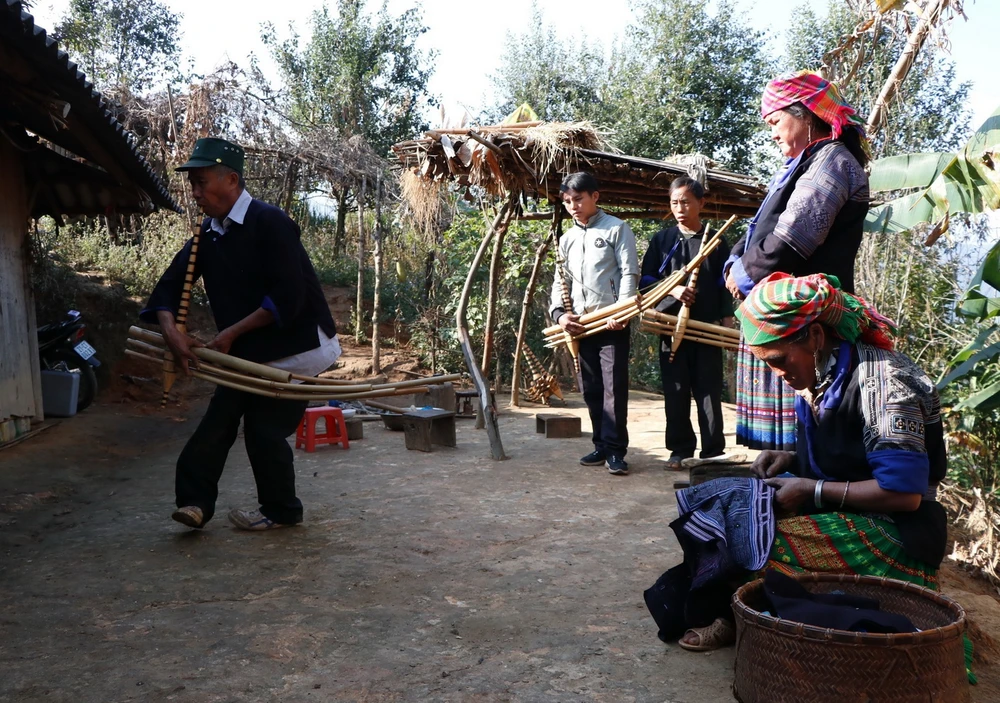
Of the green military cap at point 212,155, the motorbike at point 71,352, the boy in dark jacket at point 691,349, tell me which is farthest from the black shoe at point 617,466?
the motorbike at point 71,352

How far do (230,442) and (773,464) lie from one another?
2635mm

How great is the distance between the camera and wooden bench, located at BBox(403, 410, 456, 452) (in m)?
6.79

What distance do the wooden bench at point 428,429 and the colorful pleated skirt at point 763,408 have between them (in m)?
3.70

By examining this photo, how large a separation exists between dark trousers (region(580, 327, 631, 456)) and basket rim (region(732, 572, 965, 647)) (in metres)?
3.29

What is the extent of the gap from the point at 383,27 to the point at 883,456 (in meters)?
19.2

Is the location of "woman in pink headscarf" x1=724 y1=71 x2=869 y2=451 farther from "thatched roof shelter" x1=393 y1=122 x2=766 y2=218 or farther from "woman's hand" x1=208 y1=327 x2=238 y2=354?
"thatched roof shelter" x1=393 y1=122 x2=766 y2=218

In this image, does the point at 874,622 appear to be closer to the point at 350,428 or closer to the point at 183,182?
the point at 350,428

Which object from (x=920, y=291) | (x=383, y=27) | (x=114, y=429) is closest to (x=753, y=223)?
(x=920, y=291)

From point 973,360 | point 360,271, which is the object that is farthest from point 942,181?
point 360,271

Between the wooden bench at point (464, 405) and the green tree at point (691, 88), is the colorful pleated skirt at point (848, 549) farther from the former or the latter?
the green tree at point (691, 88)

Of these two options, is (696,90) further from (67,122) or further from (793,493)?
(793,493)

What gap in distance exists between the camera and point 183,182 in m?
13.0

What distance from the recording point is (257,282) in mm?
4188

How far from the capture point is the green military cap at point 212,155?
4.00 metres
